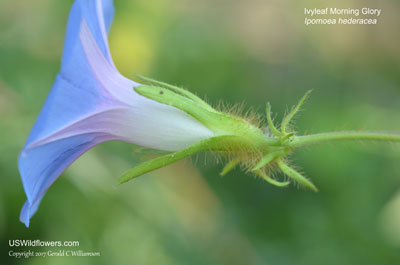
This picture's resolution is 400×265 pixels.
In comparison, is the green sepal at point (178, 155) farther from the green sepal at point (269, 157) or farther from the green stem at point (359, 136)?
the green stem at point (359, 136)

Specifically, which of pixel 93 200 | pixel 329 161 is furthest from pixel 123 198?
pixel 329 161

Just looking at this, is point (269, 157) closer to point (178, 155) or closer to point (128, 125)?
point (178, 155)

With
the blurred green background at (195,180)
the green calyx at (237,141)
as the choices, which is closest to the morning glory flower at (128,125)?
the green calyx at (237,141)

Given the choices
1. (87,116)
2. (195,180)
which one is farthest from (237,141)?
(195,180)

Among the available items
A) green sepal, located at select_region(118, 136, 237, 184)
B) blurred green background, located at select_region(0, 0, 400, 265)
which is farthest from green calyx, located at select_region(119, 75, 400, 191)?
blurred green background, located at select_region(0, 0, 400, 265)

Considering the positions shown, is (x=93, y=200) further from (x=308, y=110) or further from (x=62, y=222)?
(x=308, y=110)

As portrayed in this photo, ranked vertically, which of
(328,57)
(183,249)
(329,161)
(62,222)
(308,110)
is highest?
(328,57)
